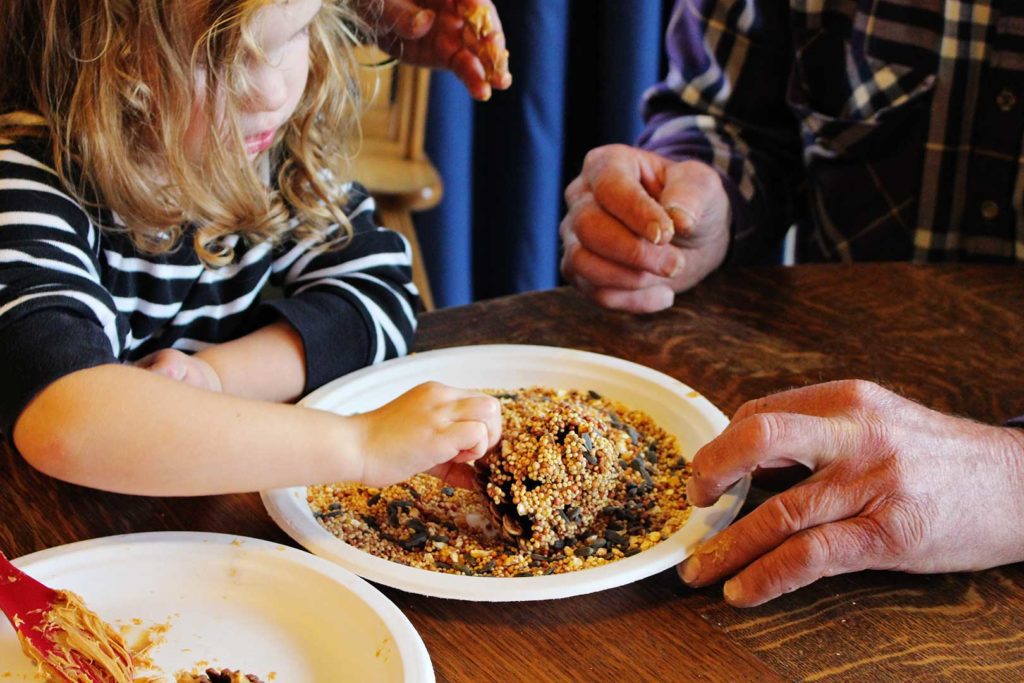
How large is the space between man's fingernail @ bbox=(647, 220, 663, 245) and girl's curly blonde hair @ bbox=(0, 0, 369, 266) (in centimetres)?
42

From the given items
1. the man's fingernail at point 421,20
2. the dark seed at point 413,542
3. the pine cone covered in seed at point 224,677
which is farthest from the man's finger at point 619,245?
the pine cone covered in seed at point 224,677

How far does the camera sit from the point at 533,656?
0.72 meters

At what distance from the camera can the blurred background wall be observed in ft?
7.93

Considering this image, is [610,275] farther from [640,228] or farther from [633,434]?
[633,434]

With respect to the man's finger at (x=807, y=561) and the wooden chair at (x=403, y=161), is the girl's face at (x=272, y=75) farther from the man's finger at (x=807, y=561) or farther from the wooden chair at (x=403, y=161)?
the wooden chair at (x=403, y=161)

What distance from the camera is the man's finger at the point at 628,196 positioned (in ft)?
3.98

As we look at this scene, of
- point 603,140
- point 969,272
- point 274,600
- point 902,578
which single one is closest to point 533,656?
point 274,600

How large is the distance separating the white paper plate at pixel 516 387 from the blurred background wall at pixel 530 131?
1.46m

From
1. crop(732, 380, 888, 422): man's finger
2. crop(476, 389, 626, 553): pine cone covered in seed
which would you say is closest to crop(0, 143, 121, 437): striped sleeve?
crop(476, 389, 626, 553): pine cone covered in seed

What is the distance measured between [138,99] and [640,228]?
0.56 m

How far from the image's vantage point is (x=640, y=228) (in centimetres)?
123

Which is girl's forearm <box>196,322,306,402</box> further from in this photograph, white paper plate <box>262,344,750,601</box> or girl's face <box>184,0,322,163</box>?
girl's face <box>184,0,322,163</box>

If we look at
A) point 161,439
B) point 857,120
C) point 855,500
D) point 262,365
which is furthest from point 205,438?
point 857,120

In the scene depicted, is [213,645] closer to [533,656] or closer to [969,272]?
[533,656]
